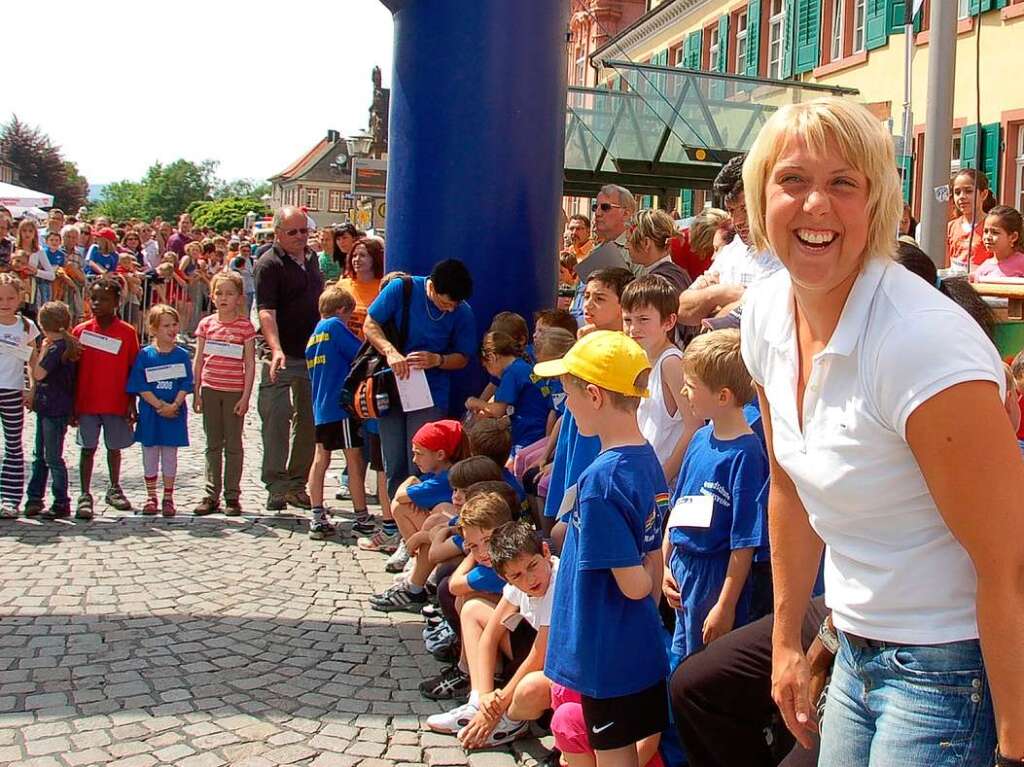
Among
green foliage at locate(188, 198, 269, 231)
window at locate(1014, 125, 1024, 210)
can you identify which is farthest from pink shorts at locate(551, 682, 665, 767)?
green foliage at locate(188, 198, 269, 231)

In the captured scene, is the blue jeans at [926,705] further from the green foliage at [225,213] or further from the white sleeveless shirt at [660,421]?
the green foliage at [225,213]

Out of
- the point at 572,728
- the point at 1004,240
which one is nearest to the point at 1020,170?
the point at 1004,240

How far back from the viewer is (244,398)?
7945 mm

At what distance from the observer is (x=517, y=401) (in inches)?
242

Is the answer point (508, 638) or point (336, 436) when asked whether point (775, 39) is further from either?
point (508, 638)

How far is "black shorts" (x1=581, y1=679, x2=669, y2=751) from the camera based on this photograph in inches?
133

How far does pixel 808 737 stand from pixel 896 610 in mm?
530

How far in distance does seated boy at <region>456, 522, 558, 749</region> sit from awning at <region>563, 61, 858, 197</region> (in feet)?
34.1

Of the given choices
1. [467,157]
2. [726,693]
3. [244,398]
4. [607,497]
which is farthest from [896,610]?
[244,398]

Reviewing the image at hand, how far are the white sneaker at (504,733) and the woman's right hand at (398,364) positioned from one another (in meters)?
2.78

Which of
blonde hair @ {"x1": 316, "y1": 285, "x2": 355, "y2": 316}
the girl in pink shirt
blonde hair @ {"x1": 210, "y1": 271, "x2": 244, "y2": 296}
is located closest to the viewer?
the girl in pink shirt

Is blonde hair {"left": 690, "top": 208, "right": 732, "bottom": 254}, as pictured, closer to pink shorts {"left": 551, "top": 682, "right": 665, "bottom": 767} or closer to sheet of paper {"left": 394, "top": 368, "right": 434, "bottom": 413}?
sheet of paper {"left": 394, "top": 368, "right": 434, "bottom": 413}

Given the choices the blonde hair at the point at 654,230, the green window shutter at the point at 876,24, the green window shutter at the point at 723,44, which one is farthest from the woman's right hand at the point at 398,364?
the green window shutter at the point at 723,44

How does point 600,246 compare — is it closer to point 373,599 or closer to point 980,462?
point 373,599
